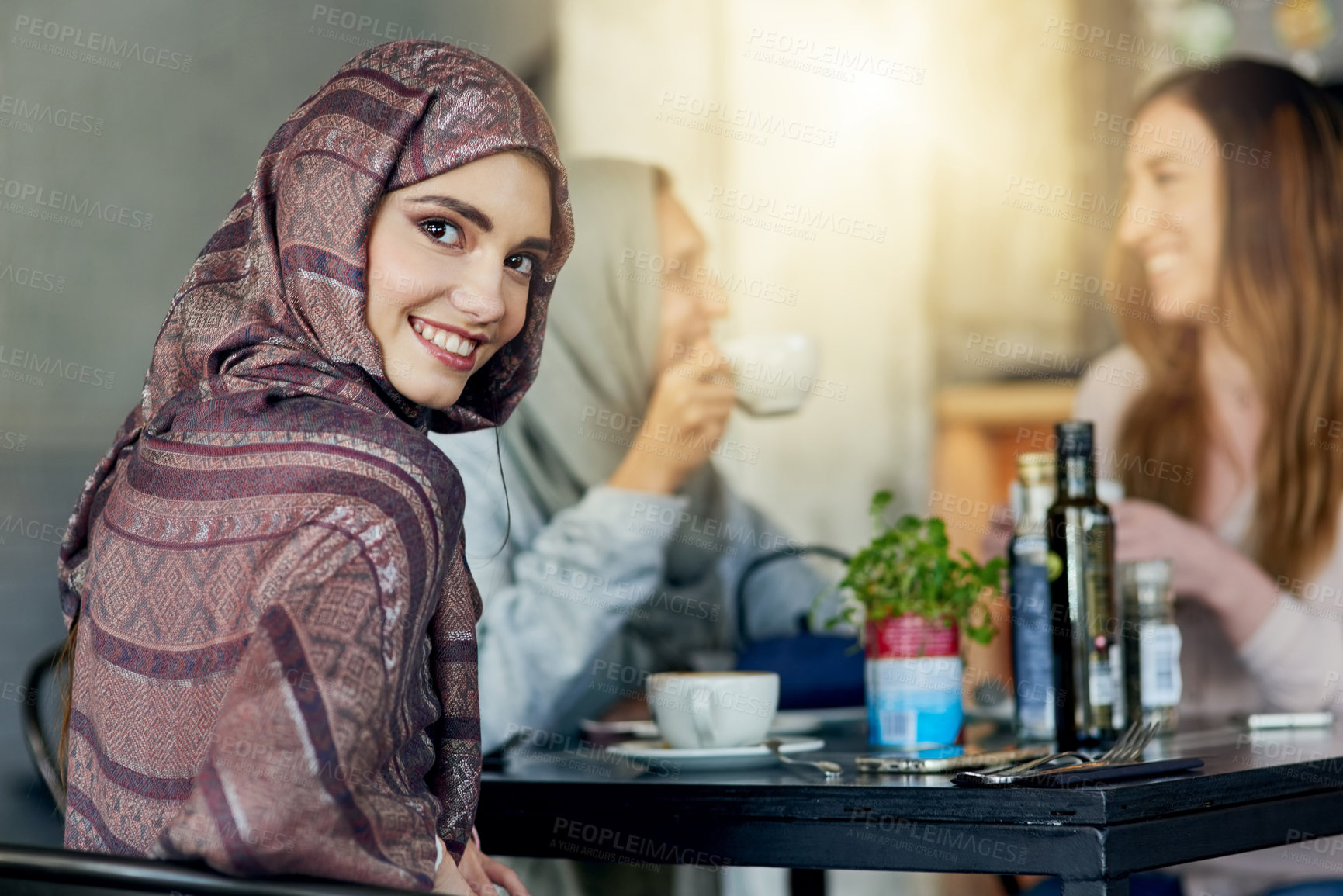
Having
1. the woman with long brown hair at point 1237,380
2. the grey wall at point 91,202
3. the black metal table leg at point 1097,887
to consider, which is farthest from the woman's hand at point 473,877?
the woman with long brown hair at point 1237,380

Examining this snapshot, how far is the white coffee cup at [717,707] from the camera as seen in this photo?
141 centimetres

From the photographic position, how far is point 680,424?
8.06ft

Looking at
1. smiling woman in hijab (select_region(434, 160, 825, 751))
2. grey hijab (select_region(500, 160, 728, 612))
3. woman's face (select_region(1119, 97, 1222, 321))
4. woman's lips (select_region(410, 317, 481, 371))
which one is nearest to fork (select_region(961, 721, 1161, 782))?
woman's lips (select_region(410, 317, 481, 371))

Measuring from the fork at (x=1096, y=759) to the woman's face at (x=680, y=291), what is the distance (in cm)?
127

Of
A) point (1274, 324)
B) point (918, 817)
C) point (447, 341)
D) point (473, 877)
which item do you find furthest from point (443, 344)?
point (1274, 324)

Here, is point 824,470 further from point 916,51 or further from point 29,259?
point 29,259

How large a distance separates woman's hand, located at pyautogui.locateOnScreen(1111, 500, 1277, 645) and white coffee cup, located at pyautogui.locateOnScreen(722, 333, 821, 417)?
66 centimetres

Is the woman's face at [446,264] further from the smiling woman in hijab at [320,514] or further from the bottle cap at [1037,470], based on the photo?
the bottle cap at [1037,470]

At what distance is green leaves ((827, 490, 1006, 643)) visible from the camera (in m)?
1.46

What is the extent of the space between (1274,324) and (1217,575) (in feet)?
1.65

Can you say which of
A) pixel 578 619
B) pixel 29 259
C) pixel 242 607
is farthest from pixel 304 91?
pixel 242 607

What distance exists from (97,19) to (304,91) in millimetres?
351

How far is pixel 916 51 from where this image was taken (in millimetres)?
2623

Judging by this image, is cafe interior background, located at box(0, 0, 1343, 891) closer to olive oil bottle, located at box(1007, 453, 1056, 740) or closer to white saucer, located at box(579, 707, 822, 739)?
white saucer, located at box(579, 707, 822, 739)
